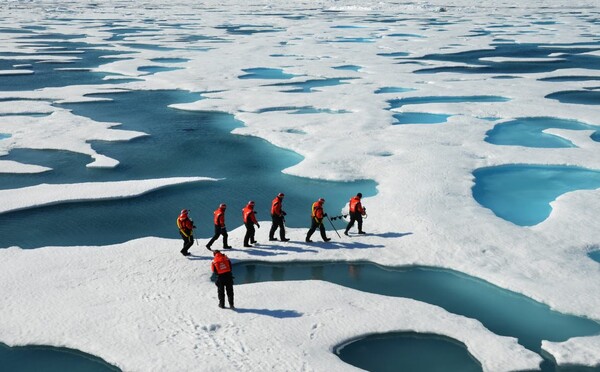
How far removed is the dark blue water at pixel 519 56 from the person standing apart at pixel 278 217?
29.0 m

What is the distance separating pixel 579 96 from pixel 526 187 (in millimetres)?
16601

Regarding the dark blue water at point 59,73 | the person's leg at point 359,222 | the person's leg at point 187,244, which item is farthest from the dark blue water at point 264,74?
the person's leg at point 187,244

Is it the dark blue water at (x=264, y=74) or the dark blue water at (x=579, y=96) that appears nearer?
the dark blue water at (x=579, y=96)

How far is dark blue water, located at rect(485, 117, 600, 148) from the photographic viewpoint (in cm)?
2419

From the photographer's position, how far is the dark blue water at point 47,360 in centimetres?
1019

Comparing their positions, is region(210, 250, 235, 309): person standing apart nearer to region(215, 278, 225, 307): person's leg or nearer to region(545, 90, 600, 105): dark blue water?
region(215, 278, 225, 307): person's leg

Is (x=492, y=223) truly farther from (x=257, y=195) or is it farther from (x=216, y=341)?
(x=216, y=341)

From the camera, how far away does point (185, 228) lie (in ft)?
45.6

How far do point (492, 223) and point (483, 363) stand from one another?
6.31 meters

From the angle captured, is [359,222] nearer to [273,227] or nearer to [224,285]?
[273,227]

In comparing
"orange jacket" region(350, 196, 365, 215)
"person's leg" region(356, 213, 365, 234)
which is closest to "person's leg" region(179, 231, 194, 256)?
"orange jacket" region(350, 196, 365, 215)

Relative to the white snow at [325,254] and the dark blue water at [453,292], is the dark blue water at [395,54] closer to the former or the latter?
the white snow at [325,254]

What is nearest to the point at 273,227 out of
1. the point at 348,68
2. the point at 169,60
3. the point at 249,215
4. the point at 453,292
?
the point at 249,215

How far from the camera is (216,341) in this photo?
1059 cm
